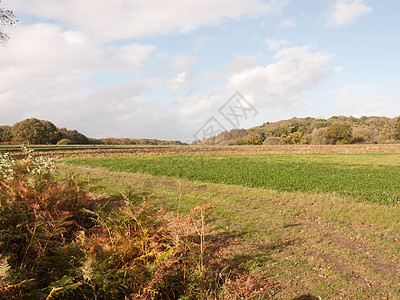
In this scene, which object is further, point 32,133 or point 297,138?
point 297,138

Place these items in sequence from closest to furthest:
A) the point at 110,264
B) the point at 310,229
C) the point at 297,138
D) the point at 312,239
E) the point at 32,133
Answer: the point at 110,264
the point at 312,239
the point at 310,229
the point at 32,133
the point at 297,138

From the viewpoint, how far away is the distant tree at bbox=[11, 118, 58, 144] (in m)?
62.6

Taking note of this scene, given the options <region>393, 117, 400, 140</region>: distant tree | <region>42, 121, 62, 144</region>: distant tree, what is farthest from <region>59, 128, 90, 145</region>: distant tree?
<region>393, 117, 400, 140</region>: distant tree

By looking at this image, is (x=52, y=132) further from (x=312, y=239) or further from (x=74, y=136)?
(x=312, y=239)

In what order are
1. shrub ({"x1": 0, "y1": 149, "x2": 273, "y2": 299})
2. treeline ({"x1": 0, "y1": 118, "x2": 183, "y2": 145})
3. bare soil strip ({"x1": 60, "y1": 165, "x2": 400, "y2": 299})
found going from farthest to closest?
treeline ({"x1": 0, "y1": 118, "x2": 183, "y2": 145}), bare soil strip ({"x1": 60, "y1": 165, "x2": 400, "y2": 299}), shrub ({"x1": 0, "y1": 149, "x2": 273, "y2": 299})

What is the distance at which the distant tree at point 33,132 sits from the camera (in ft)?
205

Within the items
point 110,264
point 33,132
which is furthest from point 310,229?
point 33,132

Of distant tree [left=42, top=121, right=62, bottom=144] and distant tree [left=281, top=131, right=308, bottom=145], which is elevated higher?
distant tree [left=42, top=121, right=62, bottom=144]

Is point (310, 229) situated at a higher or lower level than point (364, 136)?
lower

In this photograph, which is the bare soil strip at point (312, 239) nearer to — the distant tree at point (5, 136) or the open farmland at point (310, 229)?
the open farmland at point (310, 229)

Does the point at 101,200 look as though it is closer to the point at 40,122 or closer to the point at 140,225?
the point at 140,225

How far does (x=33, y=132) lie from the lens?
64.2 m

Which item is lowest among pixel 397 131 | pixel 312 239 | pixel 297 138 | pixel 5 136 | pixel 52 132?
pixel 312 239

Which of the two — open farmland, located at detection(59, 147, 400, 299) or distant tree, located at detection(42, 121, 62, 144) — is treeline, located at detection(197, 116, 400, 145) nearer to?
distant tree, located at detection(42, 121, 62, 144)
